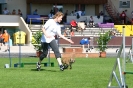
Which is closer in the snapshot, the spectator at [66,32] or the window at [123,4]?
the spectator at [66,32]

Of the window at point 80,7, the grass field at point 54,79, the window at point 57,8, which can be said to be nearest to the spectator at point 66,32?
the window at point 57,8

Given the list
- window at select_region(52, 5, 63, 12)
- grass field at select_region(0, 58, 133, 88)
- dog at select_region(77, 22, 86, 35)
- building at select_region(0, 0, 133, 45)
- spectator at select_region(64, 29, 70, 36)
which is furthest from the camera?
building at select_region(0, 0, 133, 45)

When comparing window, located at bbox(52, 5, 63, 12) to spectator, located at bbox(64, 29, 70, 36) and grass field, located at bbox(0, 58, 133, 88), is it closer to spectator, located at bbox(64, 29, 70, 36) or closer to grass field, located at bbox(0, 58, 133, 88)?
spectator, located at bbox(64, 29, 70, 36)

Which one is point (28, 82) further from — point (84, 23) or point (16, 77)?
point (84, 23)

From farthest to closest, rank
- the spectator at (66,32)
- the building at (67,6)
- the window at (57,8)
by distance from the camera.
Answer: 1. the building at (67,6)
2. the window at (57,8)
3. the spectator at (66,32)

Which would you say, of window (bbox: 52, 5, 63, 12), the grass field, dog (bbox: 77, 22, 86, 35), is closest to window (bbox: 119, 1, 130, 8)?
window (bbox: 52, 5, 63, 12)

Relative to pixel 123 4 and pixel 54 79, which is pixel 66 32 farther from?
pixel 54 79

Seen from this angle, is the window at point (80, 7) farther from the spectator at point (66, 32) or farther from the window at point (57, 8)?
the spectator at point (66, 32)

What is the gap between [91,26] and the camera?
185 ft

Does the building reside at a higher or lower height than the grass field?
higher

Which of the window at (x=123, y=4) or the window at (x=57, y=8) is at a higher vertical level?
the window at (x=123, y=4)

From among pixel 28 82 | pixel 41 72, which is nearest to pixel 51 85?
pixel 28 82

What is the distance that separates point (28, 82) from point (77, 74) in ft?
8.80

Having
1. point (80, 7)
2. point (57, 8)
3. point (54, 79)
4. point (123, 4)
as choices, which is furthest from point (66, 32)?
point (54, 79)
